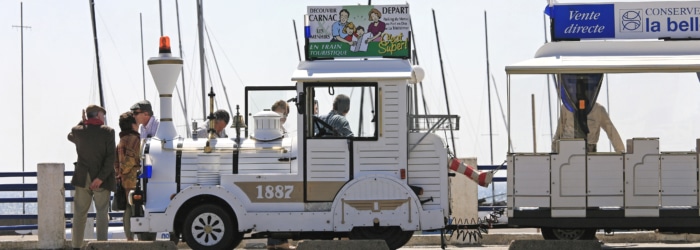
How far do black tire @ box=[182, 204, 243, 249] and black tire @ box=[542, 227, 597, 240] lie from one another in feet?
12.1

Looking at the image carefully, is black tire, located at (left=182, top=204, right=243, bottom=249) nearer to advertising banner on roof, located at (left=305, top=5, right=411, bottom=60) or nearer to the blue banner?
advertising banner on roof, located at (left=305, top=5, right=411, bottom=60)

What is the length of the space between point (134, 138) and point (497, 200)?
492 centimetres

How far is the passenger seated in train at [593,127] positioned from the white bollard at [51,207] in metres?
6.09

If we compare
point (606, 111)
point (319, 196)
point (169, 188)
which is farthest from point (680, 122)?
point (169, 188)

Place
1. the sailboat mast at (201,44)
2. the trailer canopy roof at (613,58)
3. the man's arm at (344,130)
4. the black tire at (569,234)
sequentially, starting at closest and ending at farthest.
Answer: the trailer canopy roof at (613,58)
the man's arm at (344,130)
the black tire at (569,234)
the sailboat mast at (201,44)

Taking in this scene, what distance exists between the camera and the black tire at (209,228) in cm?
1521

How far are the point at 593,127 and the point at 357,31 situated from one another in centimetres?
280

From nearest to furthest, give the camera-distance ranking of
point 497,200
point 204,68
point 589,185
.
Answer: point 589,185 → point 497,200 → point 204,68

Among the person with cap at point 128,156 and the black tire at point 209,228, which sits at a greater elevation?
the person with cap at point 128,156

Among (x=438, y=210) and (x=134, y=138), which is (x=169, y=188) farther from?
(x=438, y=210)

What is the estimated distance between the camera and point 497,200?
58.9ft

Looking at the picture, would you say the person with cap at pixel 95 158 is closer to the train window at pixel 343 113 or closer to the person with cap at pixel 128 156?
the person with cap at pixel 128 156

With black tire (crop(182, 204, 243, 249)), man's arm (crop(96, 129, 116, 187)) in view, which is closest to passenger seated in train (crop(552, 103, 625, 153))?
black tire (crop(182, 204, 243, 249))

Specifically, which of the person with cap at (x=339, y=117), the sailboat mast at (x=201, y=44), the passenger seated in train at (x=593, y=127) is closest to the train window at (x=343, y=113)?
the person with cap at (x=339, y=117)
